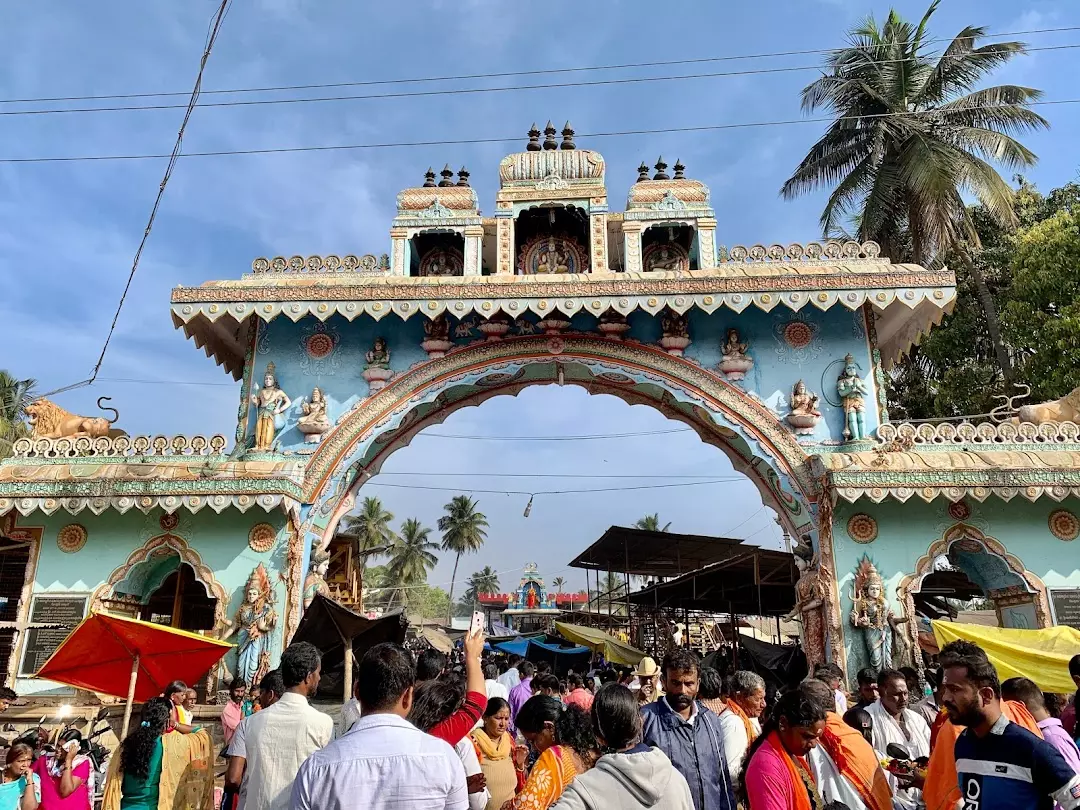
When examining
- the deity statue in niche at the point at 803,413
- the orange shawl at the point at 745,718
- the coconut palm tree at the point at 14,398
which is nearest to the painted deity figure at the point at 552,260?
the deity statue in niche at the point at 803,413

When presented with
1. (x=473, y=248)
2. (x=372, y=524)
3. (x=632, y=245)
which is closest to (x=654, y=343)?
(x=632, y=245)

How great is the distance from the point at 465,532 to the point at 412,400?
4616 cm

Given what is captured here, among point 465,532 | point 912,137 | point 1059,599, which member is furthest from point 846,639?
point 465,532

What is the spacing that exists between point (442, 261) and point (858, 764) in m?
11.4

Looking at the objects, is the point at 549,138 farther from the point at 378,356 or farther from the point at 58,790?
the point at 58,790

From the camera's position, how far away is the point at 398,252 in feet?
42.3

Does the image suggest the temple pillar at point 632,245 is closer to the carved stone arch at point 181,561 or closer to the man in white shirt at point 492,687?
the man in white shirt at point 492,687

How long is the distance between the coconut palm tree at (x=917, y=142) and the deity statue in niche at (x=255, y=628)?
1398 centimetres

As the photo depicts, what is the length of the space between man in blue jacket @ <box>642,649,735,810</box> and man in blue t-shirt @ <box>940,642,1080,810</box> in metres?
0.98

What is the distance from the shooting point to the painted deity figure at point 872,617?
985cm

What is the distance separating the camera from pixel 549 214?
1334 centimetres

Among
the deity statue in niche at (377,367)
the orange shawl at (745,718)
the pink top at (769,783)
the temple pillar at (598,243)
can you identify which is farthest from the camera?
the temple pillar at (598,243)

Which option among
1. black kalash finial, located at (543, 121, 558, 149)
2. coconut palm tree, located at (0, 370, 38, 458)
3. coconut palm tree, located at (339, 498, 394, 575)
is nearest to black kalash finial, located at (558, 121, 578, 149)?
black kalash finial, located at (543, 121, 558, 149)

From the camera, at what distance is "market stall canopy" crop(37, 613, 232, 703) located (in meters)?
5.93
